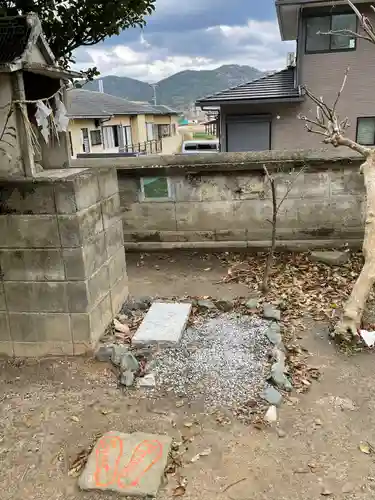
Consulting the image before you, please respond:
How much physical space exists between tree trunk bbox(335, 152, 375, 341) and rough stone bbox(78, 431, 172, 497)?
270 cm

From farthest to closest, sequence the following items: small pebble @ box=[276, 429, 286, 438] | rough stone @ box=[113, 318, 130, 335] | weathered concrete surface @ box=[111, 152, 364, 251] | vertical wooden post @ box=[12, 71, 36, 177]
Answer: weathered concrete surface @ box=[111, 152, 364, 251] → rough stone @ box=[113, 318, 130, 335] → vertical wooden post @ box=[12, 71, 36, 177] → small pebble @ box=[276, 429, 286, 438]

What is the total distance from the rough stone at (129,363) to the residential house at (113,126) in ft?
60.4

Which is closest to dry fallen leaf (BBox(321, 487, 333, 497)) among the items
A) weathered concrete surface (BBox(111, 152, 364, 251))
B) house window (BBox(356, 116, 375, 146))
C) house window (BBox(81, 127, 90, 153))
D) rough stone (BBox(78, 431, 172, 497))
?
rough stone (BBox(78, 431, 172, 497))

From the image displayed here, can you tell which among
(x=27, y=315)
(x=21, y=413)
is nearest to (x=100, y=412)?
(x=21, y=413)

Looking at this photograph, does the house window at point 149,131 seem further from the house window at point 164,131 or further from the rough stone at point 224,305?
the rough stone at point 224,305

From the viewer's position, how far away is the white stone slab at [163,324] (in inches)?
196

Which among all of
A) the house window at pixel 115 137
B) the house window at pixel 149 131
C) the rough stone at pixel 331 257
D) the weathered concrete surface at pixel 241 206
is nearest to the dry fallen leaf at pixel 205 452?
the rough stone at pixel 331 257

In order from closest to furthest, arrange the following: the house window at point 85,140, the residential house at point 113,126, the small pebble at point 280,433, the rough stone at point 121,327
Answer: the small pebble at point 280,433
the rough stone at point 121,327
the residential house at point 113,126
the house window at point 85,140

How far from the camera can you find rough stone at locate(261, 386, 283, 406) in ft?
13.3

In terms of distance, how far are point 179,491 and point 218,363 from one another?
1.61m

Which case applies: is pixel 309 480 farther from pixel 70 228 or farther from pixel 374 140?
pixel 374 140

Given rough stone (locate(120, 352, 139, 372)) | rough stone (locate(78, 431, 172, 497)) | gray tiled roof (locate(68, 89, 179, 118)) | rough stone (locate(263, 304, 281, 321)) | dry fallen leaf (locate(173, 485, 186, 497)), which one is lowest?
dry fallen leaf (locate(173, 485, 186, 497))

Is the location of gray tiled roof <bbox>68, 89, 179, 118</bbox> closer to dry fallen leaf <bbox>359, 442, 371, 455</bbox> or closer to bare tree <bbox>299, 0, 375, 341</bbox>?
bare tree <bbox>299, 0, 375, 341</bbox>

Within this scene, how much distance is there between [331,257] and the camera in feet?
24.6
